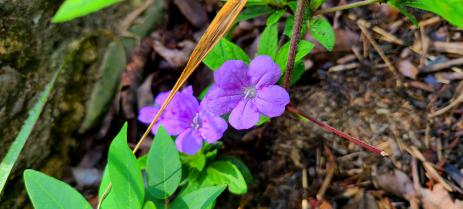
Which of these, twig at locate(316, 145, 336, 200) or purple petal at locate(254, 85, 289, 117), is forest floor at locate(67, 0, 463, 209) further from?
purple petal at locate(254, 85, 289, 117)

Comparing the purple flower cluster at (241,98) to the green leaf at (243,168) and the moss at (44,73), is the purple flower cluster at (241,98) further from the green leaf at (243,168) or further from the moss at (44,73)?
the moss at (44,73)

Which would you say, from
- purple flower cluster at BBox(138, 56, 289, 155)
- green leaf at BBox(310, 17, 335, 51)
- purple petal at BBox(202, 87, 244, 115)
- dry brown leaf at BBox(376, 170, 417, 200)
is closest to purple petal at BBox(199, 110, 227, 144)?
purple flower cluster at BBox(138, 56, 289, 155)

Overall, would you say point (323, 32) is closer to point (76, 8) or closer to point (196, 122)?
point (196, 122)

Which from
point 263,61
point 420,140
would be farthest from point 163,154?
point 420,140

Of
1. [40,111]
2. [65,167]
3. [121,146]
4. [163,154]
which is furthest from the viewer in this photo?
[65,167]

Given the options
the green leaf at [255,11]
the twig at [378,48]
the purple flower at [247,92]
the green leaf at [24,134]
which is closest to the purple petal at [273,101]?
the purple flower at [247,92]

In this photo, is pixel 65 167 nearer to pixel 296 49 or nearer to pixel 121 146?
pixel 121 146
